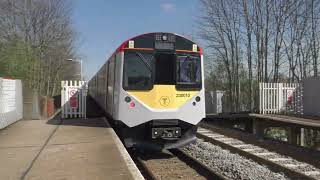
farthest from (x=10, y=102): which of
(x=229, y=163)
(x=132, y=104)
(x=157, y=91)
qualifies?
(x=229, y=163)

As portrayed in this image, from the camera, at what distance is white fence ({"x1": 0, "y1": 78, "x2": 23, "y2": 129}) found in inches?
544

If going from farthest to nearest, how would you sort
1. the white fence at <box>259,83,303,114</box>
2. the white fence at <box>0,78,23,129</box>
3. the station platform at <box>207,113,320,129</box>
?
1. the white fence at <box>259,83,303,114</box>
2. the station platform at <box>207,113,320,129</box>
3. the white fence at <box>0,78,23,129</box>

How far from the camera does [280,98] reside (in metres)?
24.0

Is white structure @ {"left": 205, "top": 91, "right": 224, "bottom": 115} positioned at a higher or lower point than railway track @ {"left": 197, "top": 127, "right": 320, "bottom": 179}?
higher

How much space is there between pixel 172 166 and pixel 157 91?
197 centimetres

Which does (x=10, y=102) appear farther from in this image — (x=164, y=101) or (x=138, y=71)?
(x=164, y=101)

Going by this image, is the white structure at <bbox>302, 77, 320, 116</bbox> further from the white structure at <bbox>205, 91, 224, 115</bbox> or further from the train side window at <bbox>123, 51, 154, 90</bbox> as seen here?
the train side window at <bbox>123, 51, 154, 90</bbox>

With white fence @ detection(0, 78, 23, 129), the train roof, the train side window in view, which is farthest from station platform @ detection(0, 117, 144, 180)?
the train roof

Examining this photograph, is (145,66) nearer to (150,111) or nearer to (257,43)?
(150,111)

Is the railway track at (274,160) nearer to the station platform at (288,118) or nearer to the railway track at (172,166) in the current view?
the railway track at (172,166)

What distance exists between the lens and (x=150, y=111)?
11.1m

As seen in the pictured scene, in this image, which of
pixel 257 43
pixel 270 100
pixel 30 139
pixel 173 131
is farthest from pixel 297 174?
pixel 257 43

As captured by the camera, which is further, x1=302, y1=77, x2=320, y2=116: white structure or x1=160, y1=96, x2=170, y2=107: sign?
x1=302, y1=77, x2=320, y2=116: white structure

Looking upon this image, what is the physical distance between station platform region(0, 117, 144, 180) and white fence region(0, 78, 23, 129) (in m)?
0.82
